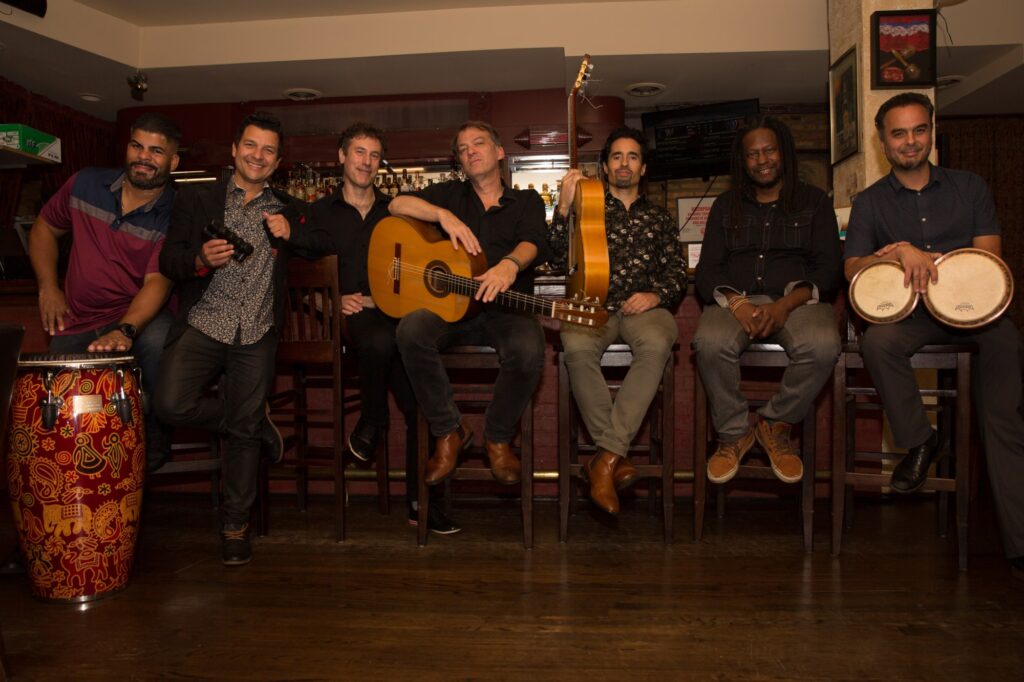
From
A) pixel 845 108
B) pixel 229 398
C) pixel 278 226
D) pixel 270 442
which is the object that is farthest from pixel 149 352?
pixel 845 108

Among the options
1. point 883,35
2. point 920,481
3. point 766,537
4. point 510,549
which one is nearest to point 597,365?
point 510,549

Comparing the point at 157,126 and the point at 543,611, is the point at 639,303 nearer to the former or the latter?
the point at 543,611

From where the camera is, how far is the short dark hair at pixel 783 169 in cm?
275

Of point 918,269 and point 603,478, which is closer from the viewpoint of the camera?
point 918,269

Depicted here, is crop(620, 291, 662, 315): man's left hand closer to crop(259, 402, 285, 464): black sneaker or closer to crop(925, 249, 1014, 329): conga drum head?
crop(925, 249, 1014, 329): conga drum head

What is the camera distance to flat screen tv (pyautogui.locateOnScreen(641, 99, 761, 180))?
668cm

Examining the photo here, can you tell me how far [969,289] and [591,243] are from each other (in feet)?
3.97

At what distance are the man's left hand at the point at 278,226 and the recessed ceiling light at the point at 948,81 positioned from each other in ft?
21.0

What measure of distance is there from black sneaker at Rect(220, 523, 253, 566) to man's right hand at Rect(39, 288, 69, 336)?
1025 millimetres

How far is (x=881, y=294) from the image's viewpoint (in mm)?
2365

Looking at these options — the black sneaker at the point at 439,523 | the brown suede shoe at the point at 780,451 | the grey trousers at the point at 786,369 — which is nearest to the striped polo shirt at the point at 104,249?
the black sneaker at the point at 439,523

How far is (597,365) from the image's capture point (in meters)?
2.55

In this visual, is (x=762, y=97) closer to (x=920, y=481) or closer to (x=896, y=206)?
(x=896, y=206)

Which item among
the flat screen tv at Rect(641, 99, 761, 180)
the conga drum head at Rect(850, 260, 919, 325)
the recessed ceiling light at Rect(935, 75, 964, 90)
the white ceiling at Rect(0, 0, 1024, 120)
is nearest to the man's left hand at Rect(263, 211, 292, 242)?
the conga drum head at Rect(850, 260, 919, 325)
